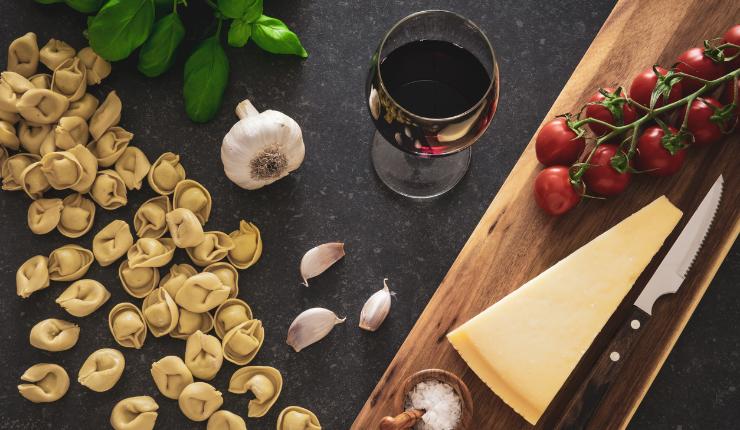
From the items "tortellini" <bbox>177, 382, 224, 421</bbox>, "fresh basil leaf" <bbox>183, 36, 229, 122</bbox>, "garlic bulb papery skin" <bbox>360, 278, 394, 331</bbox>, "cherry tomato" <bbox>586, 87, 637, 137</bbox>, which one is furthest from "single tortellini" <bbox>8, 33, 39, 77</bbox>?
"cherry tomato" <bbox>586, 87, 637, 137</bbox>

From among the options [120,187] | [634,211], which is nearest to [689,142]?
[634,211]

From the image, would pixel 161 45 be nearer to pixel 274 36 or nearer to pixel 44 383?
pixel 274 36

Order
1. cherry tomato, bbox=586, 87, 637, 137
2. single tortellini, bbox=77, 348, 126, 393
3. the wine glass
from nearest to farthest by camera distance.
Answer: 1. the wine glass
2. cherry tomato, bbox=586, 87, 637, 137
3. single tortellini, bbox=77, 348, 126, 393

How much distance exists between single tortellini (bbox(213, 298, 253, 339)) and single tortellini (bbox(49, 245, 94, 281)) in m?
0.25

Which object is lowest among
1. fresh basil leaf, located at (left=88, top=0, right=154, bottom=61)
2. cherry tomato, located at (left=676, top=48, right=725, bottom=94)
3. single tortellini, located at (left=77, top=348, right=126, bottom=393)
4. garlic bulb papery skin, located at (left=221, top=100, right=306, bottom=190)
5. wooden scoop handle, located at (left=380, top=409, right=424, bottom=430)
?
single tortellini, located at (left=77, top=348, right=126, bottom=393)

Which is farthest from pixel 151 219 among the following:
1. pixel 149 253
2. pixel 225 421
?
pixel 225 421

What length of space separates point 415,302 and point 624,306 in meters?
0.35

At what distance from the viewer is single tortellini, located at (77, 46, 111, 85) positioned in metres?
1.35

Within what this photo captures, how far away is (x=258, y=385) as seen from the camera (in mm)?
1268

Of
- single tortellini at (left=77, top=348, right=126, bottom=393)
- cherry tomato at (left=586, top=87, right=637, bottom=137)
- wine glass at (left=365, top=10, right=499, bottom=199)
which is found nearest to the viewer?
wine glass at (left=365, top=10, right=499, bottom=199)

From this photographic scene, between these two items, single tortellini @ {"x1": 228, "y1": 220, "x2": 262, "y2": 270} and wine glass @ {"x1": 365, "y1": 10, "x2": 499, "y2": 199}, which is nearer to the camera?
wine glass @ {"x1": 365, "y1": 10, "x2": 499, "y2": 199}

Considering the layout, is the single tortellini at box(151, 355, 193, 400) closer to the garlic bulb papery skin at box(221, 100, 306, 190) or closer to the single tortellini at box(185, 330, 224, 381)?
the single tortellini at box(185, 330, 224, 381)

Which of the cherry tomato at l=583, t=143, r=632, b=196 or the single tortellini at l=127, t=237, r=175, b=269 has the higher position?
the cherry tomato at l=583, t=143, r=632, b=196

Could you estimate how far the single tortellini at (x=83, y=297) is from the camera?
4.22 feet
